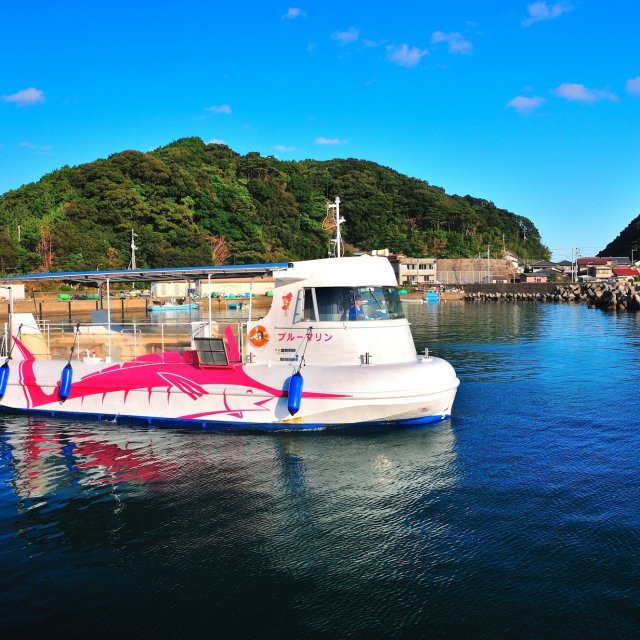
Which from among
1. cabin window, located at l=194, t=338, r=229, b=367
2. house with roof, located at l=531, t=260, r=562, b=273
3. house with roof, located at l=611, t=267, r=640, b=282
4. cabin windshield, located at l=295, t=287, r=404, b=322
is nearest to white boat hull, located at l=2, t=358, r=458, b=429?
cabin window, located at l=194, t=338, r=229, b=367

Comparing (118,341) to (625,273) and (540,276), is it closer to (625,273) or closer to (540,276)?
(540,276)

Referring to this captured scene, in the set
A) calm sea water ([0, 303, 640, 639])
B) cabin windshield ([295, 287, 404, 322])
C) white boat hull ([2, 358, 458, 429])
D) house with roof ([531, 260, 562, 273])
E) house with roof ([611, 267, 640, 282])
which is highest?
house with roof ([531, 260, 562, 273])

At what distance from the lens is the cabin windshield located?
46.2 feet

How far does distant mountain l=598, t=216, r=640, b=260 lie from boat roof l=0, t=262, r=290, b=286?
169 meters

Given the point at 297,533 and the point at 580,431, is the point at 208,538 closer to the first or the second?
the point at 297,533

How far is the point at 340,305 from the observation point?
1409 centimetres

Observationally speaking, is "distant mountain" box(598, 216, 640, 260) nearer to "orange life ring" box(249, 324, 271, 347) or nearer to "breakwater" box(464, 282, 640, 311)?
"breakwater" box(464, 282, 640, 311)

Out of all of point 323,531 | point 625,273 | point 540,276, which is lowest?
point 323,531

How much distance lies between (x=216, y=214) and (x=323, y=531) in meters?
102

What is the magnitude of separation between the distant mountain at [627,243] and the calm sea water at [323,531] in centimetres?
16983

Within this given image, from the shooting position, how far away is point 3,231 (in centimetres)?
8106

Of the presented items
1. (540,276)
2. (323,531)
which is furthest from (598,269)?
(323,531)

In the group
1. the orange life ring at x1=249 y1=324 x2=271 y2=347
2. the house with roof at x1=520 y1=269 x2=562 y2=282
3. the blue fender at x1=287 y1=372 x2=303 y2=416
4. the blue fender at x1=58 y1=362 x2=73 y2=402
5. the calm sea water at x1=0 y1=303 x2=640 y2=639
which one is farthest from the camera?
the house with roof at x1=520 y1=269 x2=562 y2=282

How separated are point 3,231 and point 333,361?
81.5 metres
